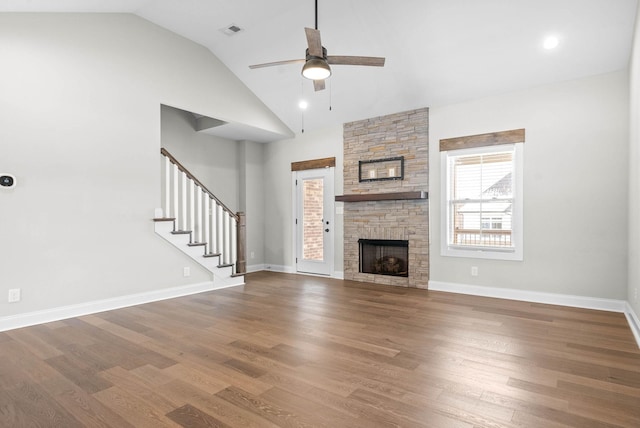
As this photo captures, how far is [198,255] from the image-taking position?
18.3ft

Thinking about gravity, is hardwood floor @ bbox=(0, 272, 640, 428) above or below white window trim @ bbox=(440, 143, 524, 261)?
below

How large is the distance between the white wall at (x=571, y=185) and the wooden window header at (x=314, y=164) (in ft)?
8.88

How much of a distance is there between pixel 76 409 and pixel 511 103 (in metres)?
5.75

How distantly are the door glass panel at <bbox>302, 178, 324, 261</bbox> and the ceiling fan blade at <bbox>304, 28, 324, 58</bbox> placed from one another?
12.4 ft

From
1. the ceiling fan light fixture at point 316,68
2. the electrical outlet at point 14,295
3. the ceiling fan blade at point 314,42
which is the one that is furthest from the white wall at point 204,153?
the ceiling fan blade at point 314,42

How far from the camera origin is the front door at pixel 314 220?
7.05 m

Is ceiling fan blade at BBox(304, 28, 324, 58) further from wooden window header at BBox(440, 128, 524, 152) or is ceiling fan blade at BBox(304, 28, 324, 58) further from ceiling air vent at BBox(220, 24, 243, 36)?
wooden window header at BBox(440, 128, 524, 152)

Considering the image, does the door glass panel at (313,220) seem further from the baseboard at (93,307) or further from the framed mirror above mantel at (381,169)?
the baseboard at (93,307)

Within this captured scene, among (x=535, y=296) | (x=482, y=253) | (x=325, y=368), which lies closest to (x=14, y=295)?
(x=325, y=368)

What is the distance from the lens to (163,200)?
5.84 m

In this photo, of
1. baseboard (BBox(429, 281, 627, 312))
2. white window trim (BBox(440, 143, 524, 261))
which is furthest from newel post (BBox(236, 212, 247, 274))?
white window trim (BBox(440, 143, 524, 261))

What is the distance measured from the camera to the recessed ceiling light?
13.9 ft

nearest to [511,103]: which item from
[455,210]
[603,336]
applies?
[455,210]

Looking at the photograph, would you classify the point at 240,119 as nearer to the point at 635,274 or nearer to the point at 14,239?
the point at 14,239
